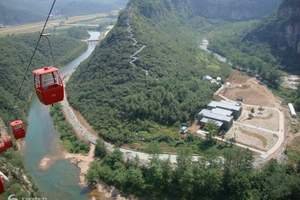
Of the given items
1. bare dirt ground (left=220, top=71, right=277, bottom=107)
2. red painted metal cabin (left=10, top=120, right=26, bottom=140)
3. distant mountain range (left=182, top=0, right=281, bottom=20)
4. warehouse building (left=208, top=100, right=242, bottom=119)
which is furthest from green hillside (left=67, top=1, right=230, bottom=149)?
distant mountain range (left=182, top=0, right=281, bottom=20)

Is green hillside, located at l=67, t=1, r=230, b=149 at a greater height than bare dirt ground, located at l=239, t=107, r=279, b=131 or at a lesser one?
greater

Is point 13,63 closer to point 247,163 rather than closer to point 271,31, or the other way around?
point 247,163

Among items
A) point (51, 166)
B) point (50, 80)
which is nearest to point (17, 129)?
point (50, 80)

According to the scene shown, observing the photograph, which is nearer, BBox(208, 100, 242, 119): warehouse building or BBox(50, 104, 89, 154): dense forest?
BBox(50, 104, 89, 154): dense forest

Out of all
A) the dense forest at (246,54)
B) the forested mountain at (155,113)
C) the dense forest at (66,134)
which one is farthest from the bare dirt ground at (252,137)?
the dense forest at (246,54)

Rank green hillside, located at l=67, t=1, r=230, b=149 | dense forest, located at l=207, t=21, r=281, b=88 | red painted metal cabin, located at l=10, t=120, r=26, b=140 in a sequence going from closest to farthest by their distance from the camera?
red painted metal cabin, located at l=10, t=120, r=26, b=140 → green hillside, located at l=67, t=1, r=230, b=149 → dense forest, located at l=207, t=21, r=281, b=88

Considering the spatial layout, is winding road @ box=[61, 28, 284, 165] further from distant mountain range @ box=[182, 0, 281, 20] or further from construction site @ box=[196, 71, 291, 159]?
distant mountain range @ box=[182, 0, 281, 20]

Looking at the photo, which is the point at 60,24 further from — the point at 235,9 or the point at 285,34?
the point at 285,34
